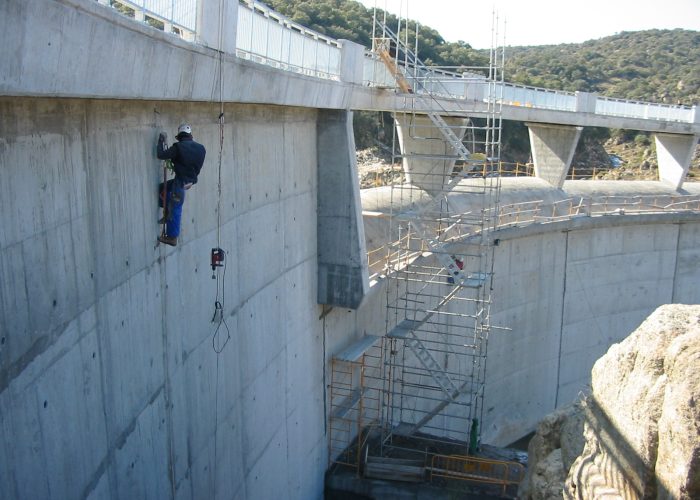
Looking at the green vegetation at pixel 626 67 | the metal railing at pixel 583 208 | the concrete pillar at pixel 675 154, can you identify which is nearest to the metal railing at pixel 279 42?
the metal railing at pixel 583 208

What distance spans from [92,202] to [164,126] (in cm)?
147

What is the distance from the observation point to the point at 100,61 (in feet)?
15.5

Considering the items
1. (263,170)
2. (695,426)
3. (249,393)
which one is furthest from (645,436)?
(263,170)

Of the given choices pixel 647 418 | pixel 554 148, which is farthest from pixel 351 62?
pixel 554 148

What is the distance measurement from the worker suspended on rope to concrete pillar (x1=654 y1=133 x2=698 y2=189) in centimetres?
2297

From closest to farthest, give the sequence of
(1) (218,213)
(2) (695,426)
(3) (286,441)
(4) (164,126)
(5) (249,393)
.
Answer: (2) (695,426) → (4) (164,126) → (1) (218,213) → (5) (249,393) → (3) (286,441)

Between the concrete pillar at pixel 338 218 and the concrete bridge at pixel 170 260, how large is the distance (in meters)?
0.02

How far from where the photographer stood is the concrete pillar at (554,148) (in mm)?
23156

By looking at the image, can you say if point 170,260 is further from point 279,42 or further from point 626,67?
point 626,67

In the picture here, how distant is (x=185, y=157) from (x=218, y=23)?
1.70 metres

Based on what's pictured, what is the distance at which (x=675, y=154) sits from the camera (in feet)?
86.2

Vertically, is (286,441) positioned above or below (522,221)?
below

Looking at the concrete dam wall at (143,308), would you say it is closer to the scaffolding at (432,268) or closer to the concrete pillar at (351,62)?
the concrete pillar at (351,62)

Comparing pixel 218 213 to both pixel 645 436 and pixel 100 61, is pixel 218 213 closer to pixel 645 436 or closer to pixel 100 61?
pixel 100 61
